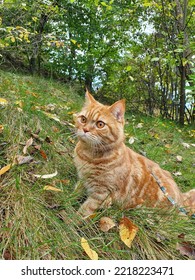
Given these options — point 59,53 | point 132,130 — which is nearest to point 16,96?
point 132,130

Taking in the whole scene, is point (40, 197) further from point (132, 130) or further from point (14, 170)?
point (132, 130)

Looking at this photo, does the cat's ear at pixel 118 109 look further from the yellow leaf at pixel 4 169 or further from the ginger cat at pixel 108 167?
the yellow leaf at pixel 4 169

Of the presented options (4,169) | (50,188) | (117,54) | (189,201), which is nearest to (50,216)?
(50,188)

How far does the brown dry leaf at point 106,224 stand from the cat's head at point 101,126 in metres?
0.59

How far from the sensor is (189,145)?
20.3 ft

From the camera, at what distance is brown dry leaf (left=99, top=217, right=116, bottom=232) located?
90.7 inches

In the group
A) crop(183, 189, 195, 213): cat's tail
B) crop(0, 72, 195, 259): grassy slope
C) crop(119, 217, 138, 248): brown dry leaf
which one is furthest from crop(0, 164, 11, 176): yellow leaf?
crop(183, 189, 195, 213): cat's tail

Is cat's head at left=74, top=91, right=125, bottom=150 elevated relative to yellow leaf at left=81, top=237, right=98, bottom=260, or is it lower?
elevated

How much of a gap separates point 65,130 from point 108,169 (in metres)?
1.53

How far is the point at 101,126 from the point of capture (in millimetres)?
2648

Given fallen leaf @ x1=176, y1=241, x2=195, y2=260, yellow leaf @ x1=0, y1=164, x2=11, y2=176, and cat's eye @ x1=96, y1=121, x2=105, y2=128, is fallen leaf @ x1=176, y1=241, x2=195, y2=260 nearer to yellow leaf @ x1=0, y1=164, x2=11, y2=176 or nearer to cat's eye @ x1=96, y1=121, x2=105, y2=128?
cat's eye @ x1=96, y1=121, x2=105, y2=128

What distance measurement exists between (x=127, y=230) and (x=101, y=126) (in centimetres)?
86

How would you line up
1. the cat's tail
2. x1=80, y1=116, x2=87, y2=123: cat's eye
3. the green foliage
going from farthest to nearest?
1. the green foliage
2. the cat's tail
3. x1=80, y1=116, x2=87, y2=123: cat's eye

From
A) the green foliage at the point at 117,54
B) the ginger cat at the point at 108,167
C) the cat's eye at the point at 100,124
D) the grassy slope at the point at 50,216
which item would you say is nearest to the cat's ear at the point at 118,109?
the ginger cat at the point at 108,167
